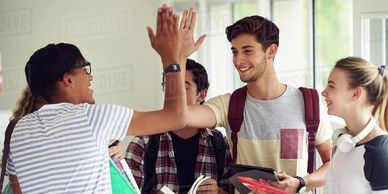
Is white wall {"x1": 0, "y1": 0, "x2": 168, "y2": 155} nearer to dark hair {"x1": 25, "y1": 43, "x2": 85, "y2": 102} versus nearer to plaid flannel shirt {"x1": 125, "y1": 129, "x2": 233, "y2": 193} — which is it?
plaid flannel shirt {"x1": 125, "y1": 129, "x2": 233, "y2": 193}

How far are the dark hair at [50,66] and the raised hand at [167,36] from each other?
15 centimetres

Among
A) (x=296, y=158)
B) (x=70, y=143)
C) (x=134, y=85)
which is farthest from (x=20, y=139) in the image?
(x=134, y=85)

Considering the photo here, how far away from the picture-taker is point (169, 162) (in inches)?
52.0

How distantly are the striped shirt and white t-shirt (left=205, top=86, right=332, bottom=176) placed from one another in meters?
0.40

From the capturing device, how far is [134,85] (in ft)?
5.55

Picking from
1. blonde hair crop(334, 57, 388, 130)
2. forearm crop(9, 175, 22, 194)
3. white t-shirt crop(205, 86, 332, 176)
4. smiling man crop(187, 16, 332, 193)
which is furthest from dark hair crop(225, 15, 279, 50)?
forearm crop(9, 175, 22, 194)

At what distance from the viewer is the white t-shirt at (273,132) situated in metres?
1.26

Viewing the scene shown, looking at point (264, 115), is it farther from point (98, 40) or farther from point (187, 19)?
point (98, 40)

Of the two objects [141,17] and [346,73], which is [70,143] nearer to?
[346,73]

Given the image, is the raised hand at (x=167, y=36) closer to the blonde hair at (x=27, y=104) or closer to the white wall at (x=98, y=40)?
the blonde hair at (x=27, y=104)

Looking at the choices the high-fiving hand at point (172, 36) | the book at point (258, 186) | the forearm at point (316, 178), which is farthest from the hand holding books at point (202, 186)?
the high-fiving hand at point (172, 36)

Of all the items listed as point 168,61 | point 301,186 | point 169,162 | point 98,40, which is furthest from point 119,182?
point 98,40

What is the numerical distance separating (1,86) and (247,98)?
0.70 m

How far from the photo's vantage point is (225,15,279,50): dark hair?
1.27m
